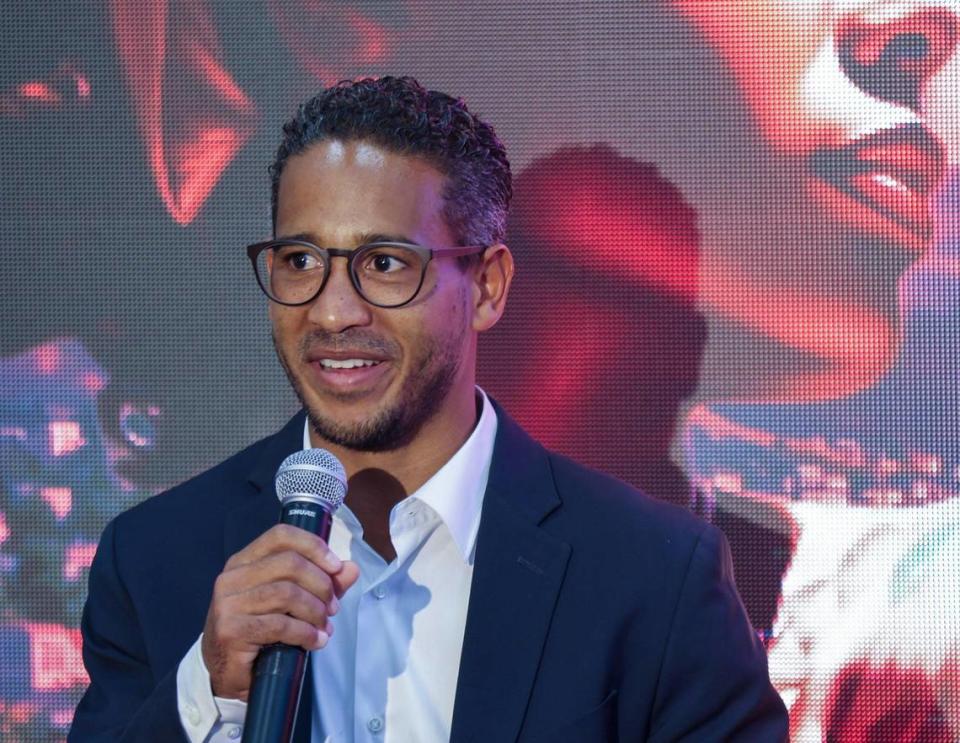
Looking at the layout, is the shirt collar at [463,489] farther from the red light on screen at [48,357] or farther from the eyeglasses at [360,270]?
the red light on screen at [48,357]

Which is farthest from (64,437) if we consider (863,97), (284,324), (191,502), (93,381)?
(863,97)

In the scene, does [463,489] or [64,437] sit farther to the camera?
[64,437]

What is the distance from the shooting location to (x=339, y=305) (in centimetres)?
152

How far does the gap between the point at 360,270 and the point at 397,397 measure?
0.57ft

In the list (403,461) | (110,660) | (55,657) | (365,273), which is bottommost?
(55,657)

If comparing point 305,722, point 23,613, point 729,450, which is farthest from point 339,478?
point 23,613

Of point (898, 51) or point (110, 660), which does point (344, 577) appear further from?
point (898, 51)

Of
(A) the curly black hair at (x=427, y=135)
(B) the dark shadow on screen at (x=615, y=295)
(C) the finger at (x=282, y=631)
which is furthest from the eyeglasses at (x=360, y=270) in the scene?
(B) the dark shadow on screen at (x=615, y=295)

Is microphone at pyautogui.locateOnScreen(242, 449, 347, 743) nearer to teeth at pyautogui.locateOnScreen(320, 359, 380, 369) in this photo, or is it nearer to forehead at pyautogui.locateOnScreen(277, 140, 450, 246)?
teeth at pyautogui.locateOnScreen(320, 359, 380, 369)

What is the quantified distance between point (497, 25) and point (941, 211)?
85 centimetres

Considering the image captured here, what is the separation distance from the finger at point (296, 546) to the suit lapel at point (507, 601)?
460 mm

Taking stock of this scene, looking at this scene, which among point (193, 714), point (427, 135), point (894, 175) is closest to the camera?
point (193, 714)

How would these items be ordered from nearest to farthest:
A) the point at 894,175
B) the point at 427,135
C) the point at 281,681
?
the point at 281,681, the point at 427,135, the point at 894,175

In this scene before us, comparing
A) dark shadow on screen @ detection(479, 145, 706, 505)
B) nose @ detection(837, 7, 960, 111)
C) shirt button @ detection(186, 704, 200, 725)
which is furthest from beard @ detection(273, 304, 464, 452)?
nose @ detection(837, 7, 960, 111)
